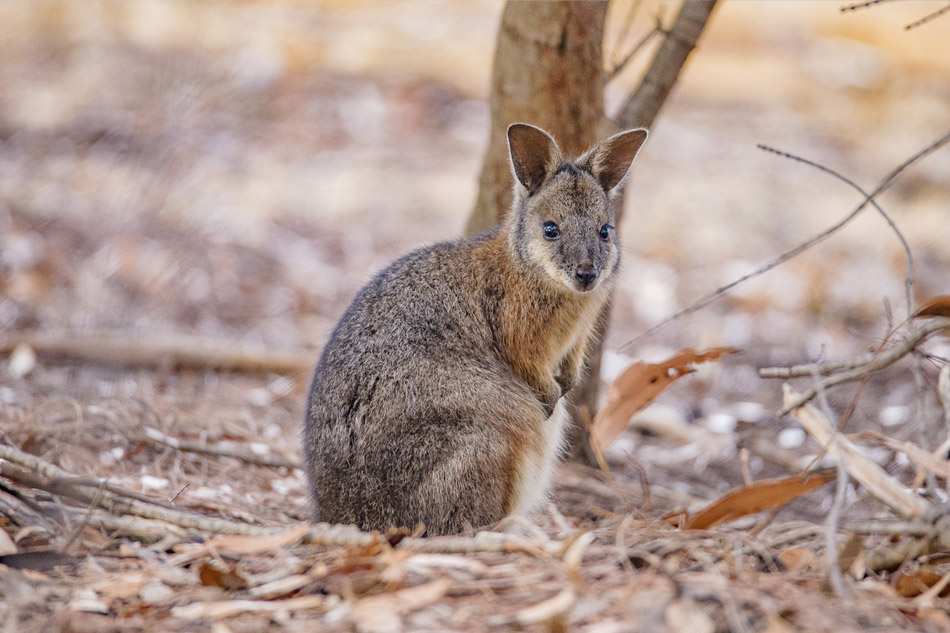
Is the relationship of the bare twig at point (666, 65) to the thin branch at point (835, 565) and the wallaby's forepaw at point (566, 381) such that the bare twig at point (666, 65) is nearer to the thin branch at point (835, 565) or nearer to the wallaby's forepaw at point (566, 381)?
the wallaby's forepaw at point (566, 381)

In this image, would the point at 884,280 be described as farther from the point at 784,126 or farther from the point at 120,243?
the point at 120,243

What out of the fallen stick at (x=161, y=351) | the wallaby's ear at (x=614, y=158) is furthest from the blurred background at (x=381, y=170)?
the wallaby's ear at (x=614, y=158)

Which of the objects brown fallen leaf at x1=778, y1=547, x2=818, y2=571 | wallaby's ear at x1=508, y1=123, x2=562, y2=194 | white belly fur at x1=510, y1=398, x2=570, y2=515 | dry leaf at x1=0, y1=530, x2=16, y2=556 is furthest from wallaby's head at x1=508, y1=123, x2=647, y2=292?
dry leaf at x1=0, y1=530, x2=16, y2=556

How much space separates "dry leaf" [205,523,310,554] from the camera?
8.39ft

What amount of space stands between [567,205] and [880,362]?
1.45 m

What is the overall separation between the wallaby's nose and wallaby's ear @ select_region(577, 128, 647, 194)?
48cm

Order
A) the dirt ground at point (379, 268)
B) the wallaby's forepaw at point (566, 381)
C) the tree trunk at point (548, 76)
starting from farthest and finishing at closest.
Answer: the tree trunk at point (548, 76), the wallaby's forepaw at point (566, 381), the dirt ground at point (379, 268)

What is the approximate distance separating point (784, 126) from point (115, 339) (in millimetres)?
8307

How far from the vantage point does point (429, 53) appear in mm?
10859

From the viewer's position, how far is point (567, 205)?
3701mm

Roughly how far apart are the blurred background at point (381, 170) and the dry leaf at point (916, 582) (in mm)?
2747

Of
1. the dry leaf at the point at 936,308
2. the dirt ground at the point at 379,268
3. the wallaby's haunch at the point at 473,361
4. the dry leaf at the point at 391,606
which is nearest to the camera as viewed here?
the dry leaf at the point at 391,606

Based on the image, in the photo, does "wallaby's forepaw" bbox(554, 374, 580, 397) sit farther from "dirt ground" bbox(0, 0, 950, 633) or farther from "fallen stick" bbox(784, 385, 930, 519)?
"fallen stick" bbox(784, 385, 930, 519)

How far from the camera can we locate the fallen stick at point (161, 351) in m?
5.36
